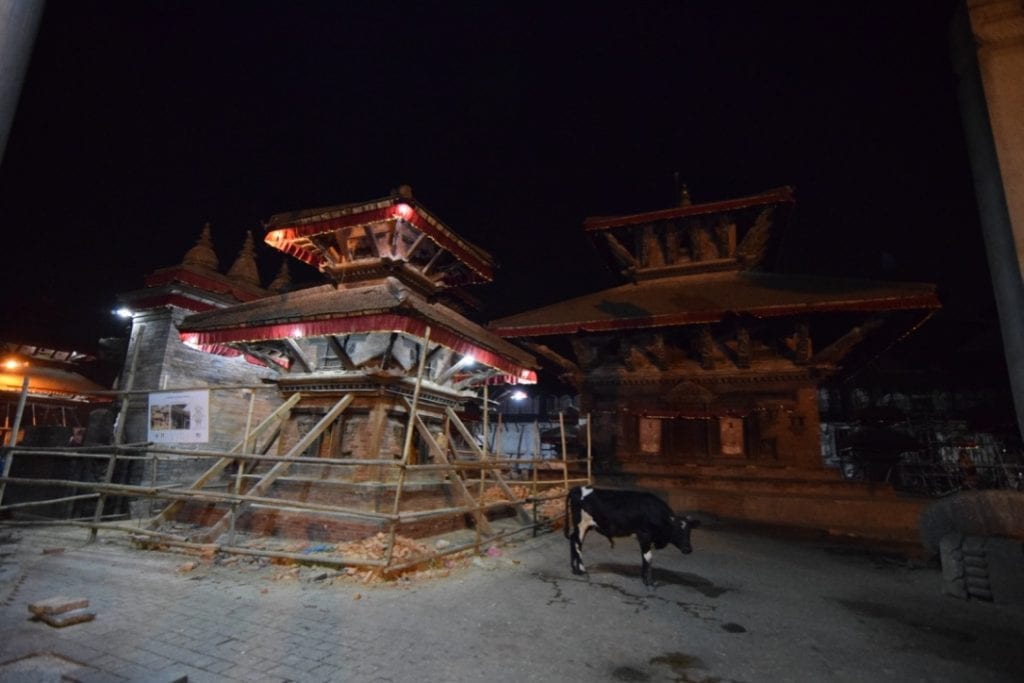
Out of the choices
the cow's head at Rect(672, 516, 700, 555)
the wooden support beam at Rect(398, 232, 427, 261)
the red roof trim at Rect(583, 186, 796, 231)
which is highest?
the red roof trim at Rect(583, 186, 796, 231)

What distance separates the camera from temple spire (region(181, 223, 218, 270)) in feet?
50.2

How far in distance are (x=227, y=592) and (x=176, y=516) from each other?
5.45 meters

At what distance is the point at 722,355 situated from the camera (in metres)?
13.7

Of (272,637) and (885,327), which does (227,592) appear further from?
(885,327)

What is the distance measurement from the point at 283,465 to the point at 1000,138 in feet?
31.5

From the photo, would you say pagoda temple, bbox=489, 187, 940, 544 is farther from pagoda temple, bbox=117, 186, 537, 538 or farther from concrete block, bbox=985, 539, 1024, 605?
concrete block, bbox=985, 539, 1024, 605

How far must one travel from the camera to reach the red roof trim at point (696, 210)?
1468 centimetres

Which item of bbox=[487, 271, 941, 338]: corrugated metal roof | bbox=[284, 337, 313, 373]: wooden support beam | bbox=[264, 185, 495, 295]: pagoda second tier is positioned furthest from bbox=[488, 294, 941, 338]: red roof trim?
bbox=[284, 337, 313, 373]: wooden support beam

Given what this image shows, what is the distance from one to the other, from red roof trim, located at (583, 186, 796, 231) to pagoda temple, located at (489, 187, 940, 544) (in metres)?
0.04

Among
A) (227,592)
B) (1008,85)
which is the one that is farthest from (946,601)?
(227,592)

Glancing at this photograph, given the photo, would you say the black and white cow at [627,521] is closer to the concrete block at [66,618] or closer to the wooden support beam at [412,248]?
the concrete block at [66,618]

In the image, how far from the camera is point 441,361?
1044cm

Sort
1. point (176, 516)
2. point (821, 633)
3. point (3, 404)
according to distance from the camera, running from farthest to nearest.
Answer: point (3, 404)
point (176, 516)
point (821, 633)

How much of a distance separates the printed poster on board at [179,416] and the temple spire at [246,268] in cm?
1016
